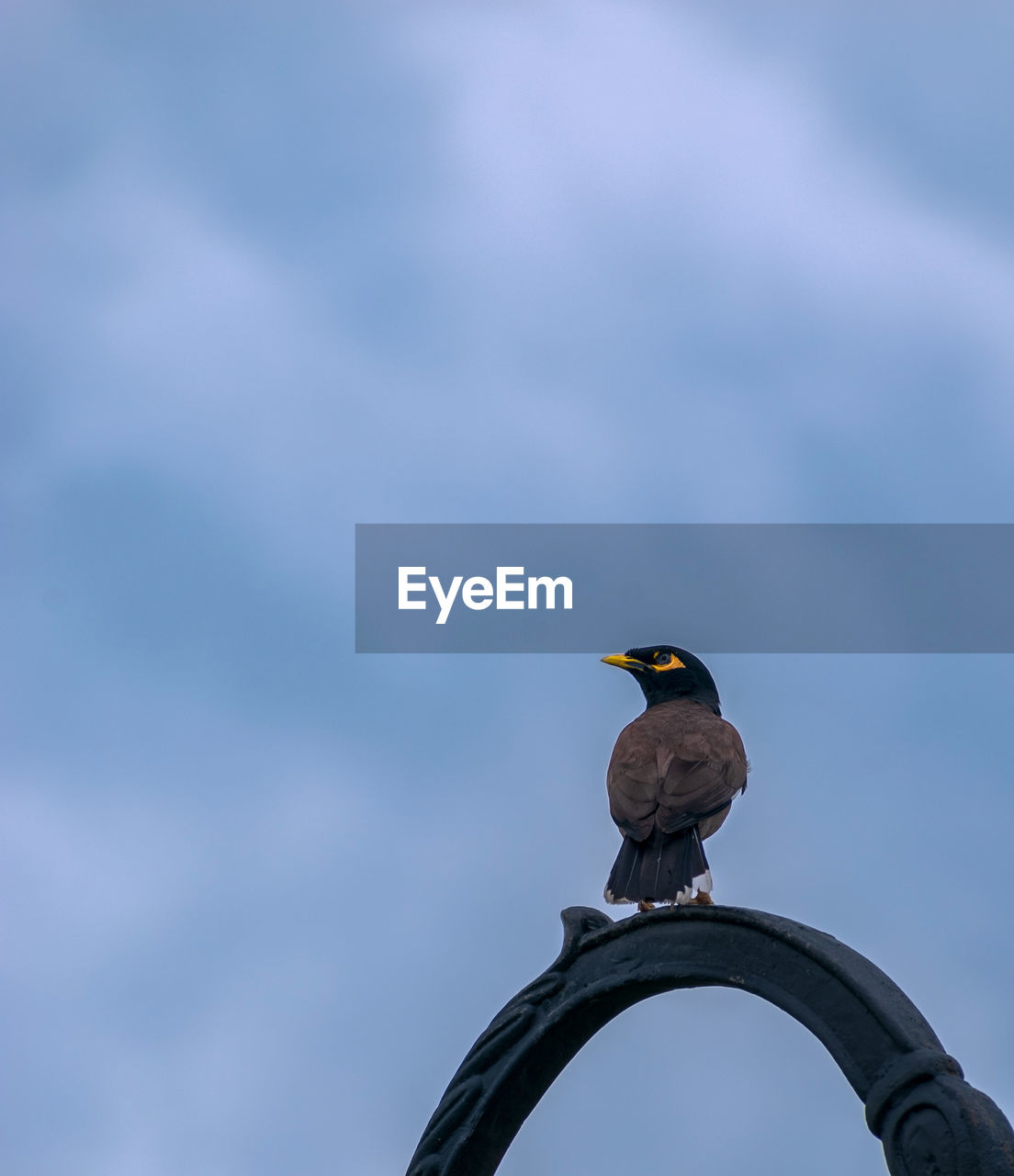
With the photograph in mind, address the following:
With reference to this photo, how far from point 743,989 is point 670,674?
3047 mm

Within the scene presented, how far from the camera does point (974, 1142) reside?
2.42 m

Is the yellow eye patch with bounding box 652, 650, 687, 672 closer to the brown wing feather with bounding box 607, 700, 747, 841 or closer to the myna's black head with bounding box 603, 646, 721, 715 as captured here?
the myna's black head with bounding box 603, 646, 721, 715

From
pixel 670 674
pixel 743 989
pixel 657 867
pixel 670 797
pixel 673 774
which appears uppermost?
pixel 670 674

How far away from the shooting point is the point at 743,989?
3137mm

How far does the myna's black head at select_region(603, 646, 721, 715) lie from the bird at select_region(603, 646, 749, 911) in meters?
0.43

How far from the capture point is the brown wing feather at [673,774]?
442cm

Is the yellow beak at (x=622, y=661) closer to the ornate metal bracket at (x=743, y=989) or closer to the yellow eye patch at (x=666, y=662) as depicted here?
the yellow eye patch at (x=666, y=662)

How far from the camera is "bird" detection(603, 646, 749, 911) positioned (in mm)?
4141

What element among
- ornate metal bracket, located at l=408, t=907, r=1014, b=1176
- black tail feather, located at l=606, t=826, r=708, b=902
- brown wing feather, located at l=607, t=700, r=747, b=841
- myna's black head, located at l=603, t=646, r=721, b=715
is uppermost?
myna's black head, located at l=603, t=646, r=721, b=715

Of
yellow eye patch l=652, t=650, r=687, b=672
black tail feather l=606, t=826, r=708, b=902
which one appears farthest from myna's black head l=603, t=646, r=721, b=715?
black tail feather l=606, t=826, r=708, b=902

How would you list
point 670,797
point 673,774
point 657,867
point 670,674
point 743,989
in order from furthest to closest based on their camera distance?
point 670,674, point 673,774, point 670,797, point 657,867, point 743,989

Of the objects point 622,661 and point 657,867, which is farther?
point 622,661

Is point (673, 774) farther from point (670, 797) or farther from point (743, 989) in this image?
point (743, 989)

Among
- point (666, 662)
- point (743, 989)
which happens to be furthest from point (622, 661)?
point (743, 989)
